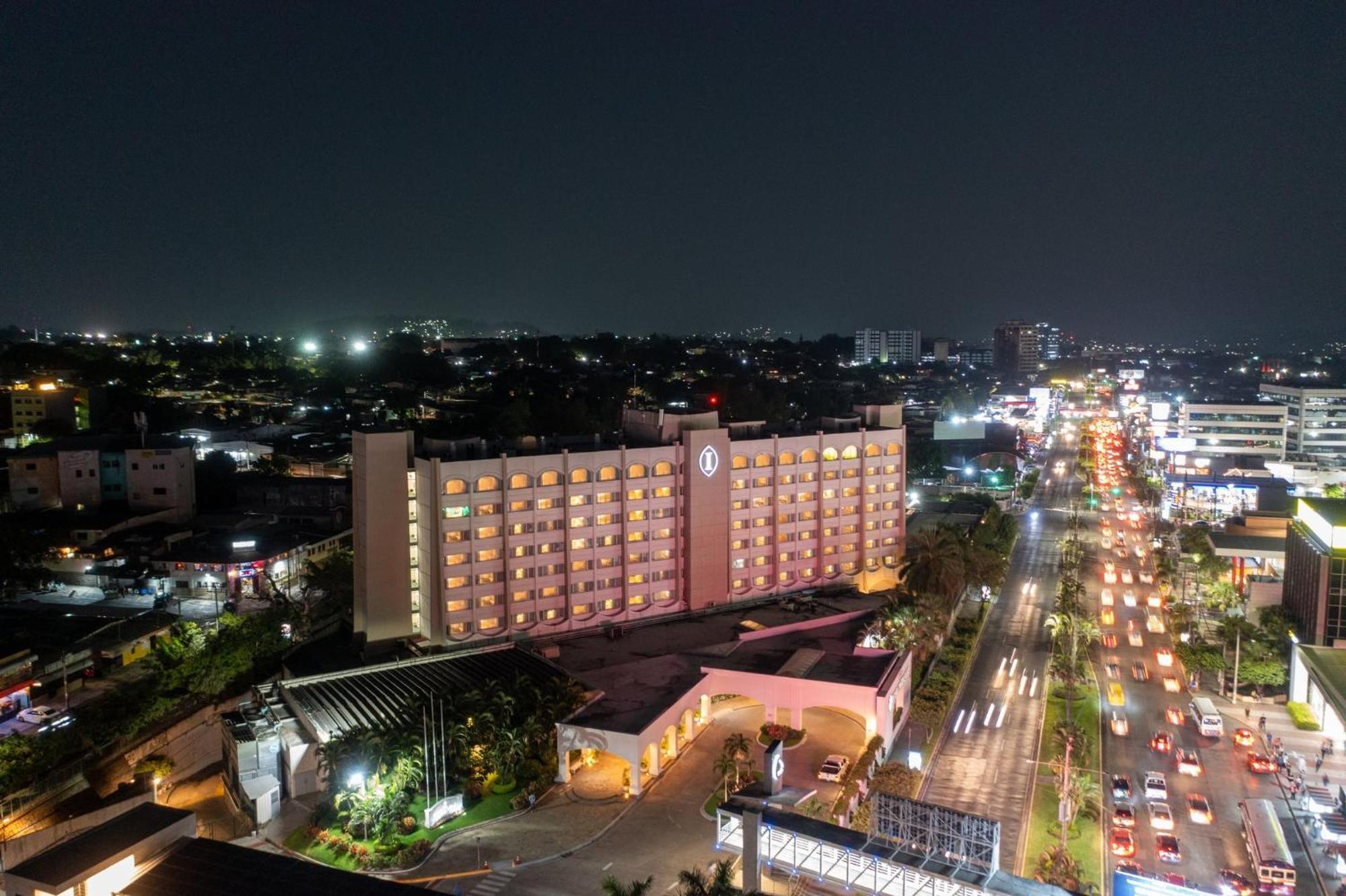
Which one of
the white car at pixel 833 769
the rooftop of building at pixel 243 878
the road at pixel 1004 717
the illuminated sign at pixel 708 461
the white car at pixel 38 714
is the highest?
the illuminated sign at pixel 708 461

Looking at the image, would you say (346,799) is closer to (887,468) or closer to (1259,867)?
(1259,867)

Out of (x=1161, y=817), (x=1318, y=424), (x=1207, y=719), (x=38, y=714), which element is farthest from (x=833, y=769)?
(x=1318, y=424)

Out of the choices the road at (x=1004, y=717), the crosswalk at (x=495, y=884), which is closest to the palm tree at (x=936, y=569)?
the road at (x=1004, y=717)

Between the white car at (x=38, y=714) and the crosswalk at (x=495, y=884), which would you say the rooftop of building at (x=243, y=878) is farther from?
the white car at (x=38, y=714)

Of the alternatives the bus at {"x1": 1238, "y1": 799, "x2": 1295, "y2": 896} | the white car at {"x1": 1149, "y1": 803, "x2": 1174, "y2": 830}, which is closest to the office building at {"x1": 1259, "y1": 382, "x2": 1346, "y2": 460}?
the bus at {"x1": 1238, "y1": 799, "x2": 1295, "y2": 896}

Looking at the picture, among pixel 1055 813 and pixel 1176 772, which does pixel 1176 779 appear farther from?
pixel 1055 813

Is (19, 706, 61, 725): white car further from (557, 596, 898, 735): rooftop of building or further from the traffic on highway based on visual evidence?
the traffic on highway
